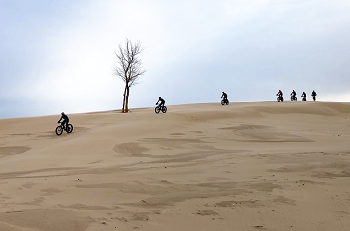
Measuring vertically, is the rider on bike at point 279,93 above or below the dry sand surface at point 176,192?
above

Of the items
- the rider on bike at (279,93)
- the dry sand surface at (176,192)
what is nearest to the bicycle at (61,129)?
the dry sand surface at (176,192)

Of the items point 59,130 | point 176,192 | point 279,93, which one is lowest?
point 176,192

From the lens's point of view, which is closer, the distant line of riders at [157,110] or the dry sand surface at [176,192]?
the dry sand surface at [176,192]

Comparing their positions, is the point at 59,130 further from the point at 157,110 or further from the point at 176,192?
the point at 176,192

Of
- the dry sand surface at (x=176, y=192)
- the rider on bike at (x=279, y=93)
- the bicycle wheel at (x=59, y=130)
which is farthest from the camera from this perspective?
the rider on bike at (x=279, y=93)

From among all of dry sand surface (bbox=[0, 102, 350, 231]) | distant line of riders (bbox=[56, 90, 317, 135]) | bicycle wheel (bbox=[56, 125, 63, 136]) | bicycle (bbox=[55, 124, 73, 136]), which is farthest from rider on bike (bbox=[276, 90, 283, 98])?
dry sand surface (bbox=[0, 102, 350, 231])

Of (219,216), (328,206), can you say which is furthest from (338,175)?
(219,216)

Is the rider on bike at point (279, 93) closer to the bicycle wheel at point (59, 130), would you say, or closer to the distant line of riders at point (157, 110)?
the distant line of riders at point (157, 110)

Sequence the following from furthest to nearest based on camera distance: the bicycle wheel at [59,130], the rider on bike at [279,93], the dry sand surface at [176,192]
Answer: the rider on bike at [279,93] < the bicycle wheel at [59,130] < the dry sand surface at [176,192]

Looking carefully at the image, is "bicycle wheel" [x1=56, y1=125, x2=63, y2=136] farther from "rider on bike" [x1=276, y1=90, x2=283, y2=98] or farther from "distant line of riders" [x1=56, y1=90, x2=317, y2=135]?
"rider on bike" [x1=276, y1=90, x2=283, y2=98]

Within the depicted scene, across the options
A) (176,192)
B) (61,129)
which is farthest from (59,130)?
(176,192)

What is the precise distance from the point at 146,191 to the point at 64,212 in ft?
4.78

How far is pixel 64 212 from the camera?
396 cm

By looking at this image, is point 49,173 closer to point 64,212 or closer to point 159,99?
point 64,212
